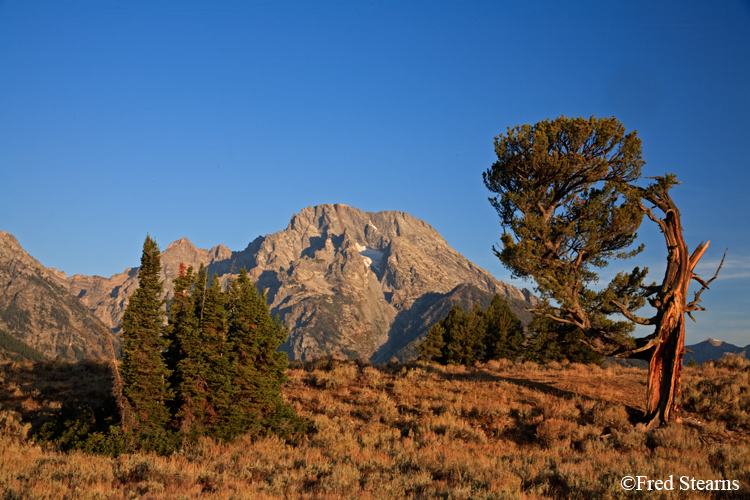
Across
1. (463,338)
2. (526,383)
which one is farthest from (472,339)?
(526,383)

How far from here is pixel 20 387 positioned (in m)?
24.8

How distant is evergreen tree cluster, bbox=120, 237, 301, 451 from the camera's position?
17.6 metres

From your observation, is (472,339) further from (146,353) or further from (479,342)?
(146,353)

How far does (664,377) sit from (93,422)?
20.6 metres

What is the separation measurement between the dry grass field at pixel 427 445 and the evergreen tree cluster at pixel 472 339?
30.5 meters

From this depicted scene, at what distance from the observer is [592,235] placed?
20.6 metres

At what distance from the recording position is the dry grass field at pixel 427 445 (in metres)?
11.4

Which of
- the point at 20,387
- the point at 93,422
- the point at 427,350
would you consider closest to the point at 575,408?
the point at 93,422

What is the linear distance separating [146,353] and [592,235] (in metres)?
17.6

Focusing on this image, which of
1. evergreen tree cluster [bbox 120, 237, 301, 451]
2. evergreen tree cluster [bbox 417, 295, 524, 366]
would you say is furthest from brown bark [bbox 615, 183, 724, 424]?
evergreen tree cluster [bbox 417, 295, 524, 366]

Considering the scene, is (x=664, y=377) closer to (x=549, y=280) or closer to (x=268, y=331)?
(x=549, y=280)

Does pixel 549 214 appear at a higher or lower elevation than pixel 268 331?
higher

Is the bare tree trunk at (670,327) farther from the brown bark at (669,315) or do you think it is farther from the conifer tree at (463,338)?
the conifer tree at (463,338)

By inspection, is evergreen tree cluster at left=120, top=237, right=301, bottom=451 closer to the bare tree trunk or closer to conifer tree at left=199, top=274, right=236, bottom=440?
conifer tree at left=199, top=274, right=236, bottom=440
